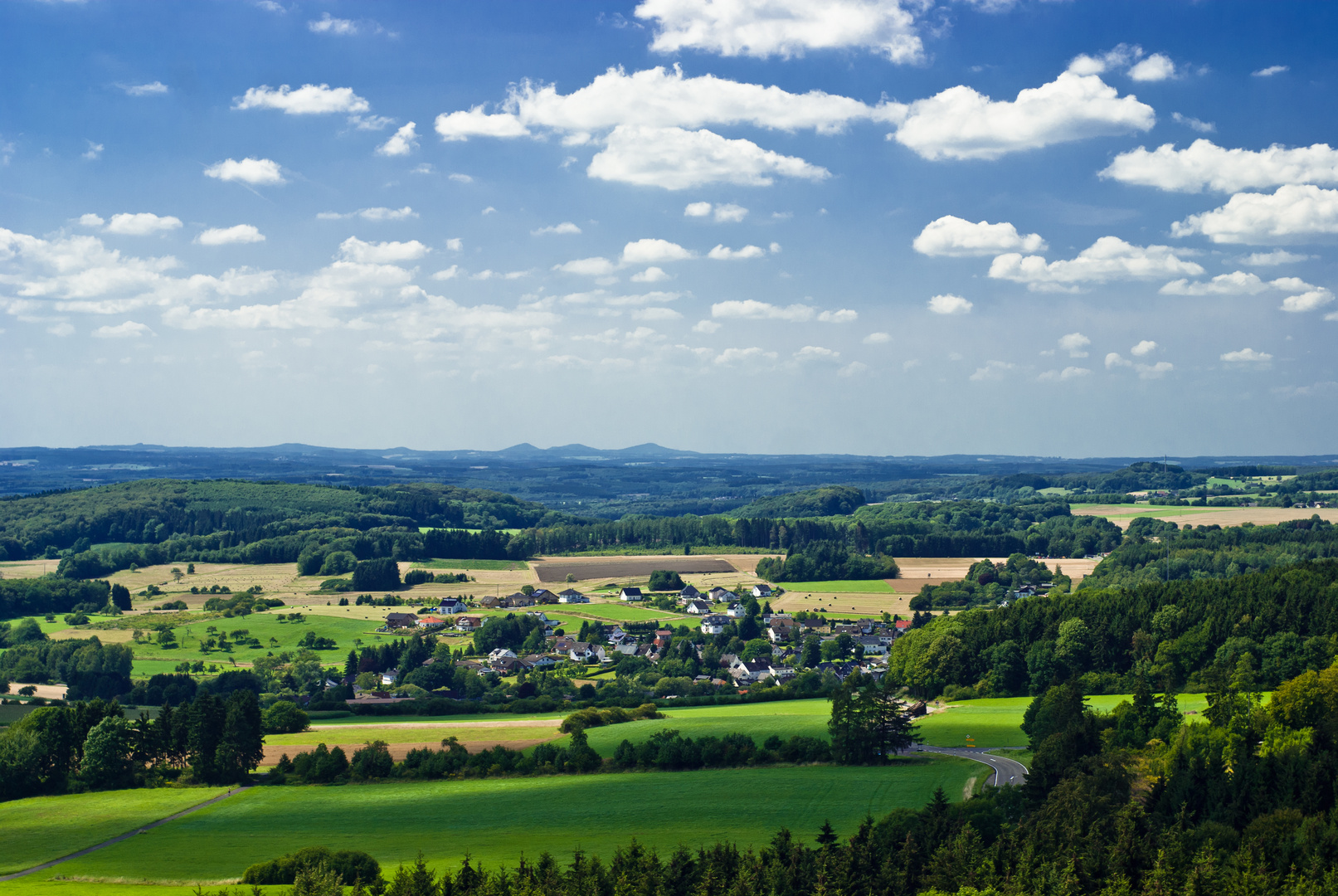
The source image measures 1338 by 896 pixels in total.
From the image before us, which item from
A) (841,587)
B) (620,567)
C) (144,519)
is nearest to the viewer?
(841,587)

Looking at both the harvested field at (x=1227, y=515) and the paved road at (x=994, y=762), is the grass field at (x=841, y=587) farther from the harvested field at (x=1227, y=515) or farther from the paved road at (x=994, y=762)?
the paved road at (x=994, y=762)

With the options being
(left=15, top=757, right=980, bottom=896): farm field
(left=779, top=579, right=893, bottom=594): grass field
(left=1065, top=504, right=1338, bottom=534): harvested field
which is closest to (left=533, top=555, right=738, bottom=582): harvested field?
(left=779, top=579, right=893, bottom=594): grass field

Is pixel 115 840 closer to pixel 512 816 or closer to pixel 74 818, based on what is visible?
pixel 74 818

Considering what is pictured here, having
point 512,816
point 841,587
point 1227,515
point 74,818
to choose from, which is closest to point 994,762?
point 512,816

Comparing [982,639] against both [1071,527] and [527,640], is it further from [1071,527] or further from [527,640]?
[1071,527]

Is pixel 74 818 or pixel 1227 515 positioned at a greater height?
pixel 1227 515

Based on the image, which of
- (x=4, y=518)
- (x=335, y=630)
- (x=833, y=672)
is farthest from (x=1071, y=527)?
(x=4, y=518)

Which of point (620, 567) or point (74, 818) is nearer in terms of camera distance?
point (74, 818)
